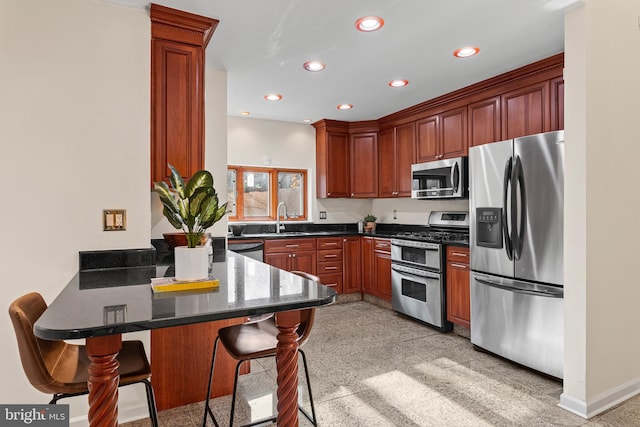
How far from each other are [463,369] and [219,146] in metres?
2.58

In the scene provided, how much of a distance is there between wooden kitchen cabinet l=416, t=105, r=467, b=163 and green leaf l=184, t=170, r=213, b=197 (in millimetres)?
3056

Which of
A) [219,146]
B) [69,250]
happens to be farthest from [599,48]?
[69,250]

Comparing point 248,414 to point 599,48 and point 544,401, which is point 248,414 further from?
point 599,48

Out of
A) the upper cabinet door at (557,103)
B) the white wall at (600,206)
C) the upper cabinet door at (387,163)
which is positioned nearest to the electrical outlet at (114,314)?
the white wall at (600,206)

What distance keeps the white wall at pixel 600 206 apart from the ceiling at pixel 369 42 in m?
0.31

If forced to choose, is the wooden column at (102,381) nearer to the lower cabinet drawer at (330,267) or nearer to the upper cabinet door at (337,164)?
the lower cabinet drawer at (330,267)

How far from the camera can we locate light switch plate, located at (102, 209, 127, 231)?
81.8 inches

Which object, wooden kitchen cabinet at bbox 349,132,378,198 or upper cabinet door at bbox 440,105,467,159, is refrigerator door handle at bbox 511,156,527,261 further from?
wooden kitchen cabinet at bbox 349,132,378,198

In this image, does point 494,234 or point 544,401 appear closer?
point 544,401

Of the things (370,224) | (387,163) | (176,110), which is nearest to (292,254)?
(370,224)

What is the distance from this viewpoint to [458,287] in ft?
11.6

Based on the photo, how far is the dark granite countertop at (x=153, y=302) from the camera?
1.07 metres

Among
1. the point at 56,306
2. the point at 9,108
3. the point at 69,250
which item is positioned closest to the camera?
Result: the point at 56,306

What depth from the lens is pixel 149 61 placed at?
219 centimetres
